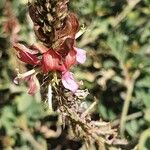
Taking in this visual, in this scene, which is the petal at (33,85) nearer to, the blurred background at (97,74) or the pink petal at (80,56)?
the pink petal at (80,56)

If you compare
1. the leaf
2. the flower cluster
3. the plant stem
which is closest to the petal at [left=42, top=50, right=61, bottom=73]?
the flower cluster

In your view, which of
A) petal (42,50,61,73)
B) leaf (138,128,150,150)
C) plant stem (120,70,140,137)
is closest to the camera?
petal (42,50,61,73)

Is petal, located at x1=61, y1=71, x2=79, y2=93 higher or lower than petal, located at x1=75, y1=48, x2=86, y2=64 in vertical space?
lower

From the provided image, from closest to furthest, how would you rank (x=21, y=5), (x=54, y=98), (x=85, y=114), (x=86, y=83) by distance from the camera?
(x=54, y=98) → (x=85, y=114) → (x=86, y=83) → (x=21, y=5)

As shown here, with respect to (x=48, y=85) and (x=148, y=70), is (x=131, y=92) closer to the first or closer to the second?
(x=148, y=70)

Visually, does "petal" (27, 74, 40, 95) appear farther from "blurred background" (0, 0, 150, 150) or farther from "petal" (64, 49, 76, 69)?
"blurred background" (0, 0, 150, 150)

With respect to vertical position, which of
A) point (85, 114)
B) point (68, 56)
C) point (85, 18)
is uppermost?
point (85, 18)

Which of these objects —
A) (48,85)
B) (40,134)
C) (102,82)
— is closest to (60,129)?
(40,134)

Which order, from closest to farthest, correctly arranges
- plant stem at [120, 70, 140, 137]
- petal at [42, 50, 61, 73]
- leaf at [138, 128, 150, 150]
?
petal at [42, 50, 61, 73]
leaf at [138, 128, 150, 150]
plant stem at [120, 70, 140, 137]
